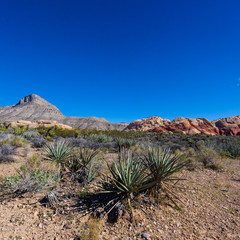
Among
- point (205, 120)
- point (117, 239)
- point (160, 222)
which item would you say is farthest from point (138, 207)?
point (205, 120)

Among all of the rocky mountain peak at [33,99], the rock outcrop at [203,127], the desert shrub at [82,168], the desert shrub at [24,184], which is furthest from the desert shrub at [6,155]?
the rocky mountain peak at [33,99]

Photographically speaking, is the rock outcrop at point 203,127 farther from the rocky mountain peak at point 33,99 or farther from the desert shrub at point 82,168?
the rocky mountain peak at point 33,99

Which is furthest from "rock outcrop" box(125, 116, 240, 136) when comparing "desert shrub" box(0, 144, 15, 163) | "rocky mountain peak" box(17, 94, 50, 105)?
"rocky mountain peak" box(17, 94, 50, 105)

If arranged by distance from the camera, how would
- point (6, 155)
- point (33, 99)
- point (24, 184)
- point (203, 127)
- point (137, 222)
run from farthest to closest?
point (33, 99) < point (203, 127) < point (6, 155) < point (24, 184) < point (137, 222)

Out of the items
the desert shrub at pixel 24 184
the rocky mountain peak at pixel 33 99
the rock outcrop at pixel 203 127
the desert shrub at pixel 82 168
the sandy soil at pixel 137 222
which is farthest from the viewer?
the rocky mountain peak at pixel 33 99

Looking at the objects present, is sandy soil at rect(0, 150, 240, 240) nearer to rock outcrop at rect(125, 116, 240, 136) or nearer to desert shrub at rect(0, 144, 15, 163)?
desert shrub at rect(0, 144, 15, 163)

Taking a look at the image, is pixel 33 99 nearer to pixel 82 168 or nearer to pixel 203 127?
pixel 203 127

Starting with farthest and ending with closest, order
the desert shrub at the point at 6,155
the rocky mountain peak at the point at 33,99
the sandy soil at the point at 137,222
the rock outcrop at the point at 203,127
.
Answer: the rocky mountain peak at the point at 33,99 < the rock outcrop at the point at 203,127 < the desert shrub at the point at 6,155 < the sandy soil at the point at 137,222

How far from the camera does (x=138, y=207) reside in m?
3.08

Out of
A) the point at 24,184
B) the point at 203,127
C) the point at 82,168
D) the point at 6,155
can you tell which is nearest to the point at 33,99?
the point at 203,127

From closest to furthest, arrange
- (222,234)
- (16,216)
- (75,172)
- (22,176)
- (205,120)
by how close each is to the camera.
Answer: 1. (222,234)
2. (16,216)
3. (22,176)
4. (75,172)
5. (205,120)

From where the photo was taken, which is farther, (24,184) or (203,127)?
(203,127)

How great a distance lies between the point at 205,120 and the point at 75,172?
6243 centimetres

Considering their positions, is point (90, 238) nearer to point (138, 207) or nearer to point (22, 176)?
point (138, 207)
